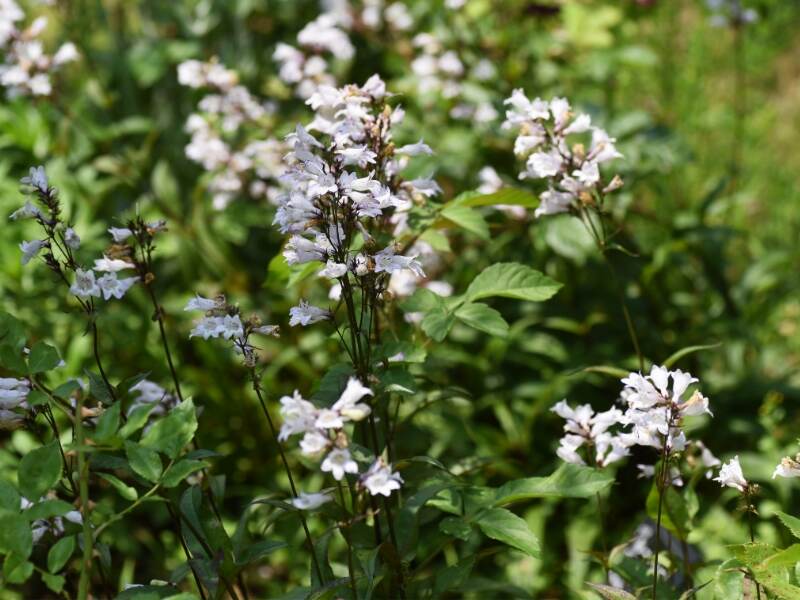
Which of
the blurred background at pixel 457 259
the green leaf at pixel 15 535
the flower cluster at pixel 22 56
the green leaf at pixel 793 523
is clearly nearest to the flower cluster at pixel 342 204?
the green leaf at pixel 15 535

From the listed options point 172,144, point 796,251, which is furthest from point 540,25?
point 172,144

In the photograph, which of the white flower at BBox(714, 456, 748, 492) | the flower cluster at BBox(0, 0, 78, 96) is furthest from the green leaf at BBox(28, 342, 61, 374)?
the flower cluster at BBox(0, 0, 78, 96)

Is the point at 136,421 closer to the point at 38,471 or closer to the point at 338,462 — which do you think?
the point at 38,471

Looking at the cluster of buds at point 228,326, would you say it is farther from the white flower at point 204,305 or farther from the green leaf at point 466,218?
the green leaf at point 466,218

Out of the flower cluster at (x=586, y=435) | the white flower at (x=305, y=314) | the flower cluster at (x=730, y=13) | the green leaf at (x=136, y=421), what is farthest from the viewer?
the flower cluster at (x=730, y=13)

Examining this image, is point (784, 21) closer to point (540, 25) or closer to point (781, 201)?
point (781, 201)

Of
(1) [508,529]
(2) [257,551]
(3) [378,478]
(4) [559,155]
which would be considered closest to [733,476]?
(1) [508,529]

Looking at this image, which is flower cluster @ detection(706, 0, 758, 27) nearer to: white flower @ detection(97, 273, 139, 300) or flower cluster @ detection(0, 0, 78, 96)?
flower cluster @ detection(0, 0, 78, 96)
